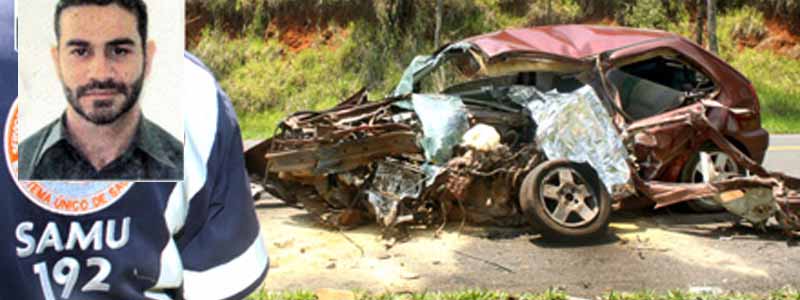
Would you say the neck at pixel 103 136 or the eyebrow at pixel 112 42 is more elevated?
the eyebrow at pixel 112 42

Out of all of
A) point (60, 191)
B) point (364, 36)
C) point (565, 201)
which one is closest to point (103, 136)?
point (60, 191)

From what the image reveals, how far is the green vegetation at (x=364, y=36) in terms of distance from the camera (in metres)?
20.7

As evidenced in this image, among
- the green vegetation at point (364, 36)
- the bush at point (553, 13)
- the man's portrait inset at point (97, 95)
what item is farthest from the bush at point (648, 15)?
the man's portrait inset at point (97, 95)

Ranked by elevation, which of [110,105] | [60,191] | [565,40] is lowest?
[565,40]

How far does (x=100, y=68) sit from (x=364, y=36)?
881 inches

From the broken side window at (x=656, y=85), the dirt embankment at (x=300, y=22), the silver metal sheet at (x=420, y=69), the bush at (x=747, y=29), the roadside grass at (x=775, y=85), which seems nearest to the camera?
the silver metal sheet at (x=420, y=69)

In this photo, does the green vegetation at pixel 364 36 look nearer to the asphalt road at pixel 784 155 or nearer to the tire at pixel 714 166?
the asphalt road at pixel 784 155

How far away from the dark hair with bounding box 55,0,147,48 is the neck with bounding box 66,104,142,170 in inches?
3.0

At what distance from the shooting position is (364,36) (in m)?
23.0

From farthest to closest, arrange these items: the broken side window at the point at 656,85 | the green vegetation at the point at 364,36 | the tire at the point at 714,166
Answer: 1. the green vegetation at the point at 364,36
2. the broken side window at the point at 656,85
3. the tire at the point at 714,166

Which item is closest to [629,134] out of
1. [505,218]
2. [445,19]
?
[505,218]

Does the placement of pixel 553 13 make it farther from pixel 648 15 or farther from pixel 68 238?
pixel 68 238

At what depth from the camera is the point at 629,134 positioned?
6242mm

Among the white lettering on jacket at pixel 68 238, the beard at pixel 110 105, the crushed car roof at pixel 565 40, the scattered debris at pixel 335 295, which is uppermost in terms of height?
the beard at pixel 110 105
